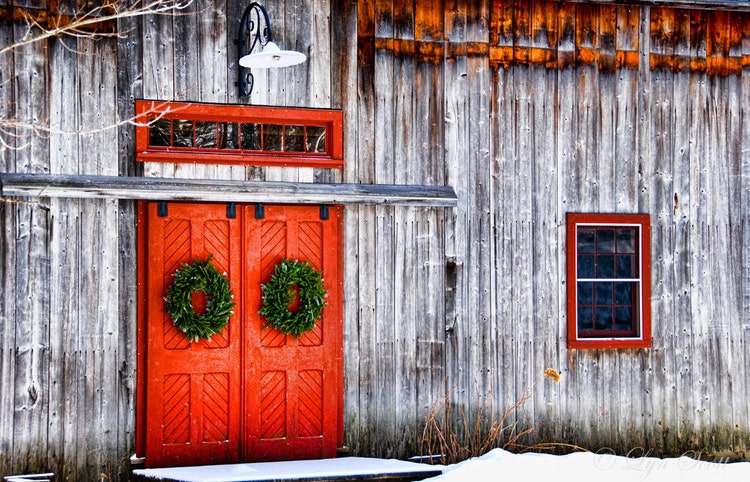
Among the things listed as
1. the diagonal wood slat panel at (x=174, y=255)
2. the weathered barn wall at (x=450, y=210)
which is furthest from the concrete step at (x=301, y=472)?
the diagonal wood slat panel at (x=174, y=255)

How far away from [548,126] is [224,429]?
4.80 metres

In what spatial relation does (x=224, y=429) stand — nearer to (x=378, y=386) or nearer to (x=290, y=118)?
(x=378, y=386)

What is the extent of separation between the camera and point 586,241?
11.7m

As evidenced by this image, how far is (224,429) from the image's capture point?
10180 mm

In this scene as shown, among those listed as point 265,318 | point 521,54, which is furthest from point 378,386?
point 521,54

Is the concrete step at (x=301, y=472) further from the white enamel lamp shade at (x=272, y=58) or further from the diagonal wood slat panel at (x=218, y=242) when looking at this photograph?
the white enamel lamp shade at (x=272, y=58)

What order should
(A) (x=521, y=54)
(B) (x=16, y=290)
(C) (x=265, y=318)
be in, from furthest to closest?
(A) (x=521, y=54) < (C) (x=265, y=318) < (B) (x=16, y=290)

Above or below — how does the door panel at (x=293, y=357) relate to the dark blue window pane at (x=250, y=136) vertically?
below

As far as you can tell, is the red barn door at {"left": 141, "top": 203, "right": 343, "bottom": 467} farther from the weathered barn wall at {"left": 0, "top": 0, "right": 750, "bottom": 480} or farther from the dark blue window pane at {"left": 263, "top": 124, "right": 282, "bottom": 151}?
the dark blue window pane at {"left": 263, "top": 124, "right": 282, "bottom": 151}

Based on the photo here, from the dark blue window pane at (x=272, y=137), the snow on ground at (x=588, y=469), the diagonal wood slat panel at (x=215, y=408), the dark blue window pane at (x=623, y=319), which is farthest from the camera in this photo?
the dark blue window pane at (x=623, y=319)

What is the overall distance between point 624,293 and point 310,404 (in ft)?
12.8

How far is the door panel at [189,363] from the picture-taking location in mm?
9945

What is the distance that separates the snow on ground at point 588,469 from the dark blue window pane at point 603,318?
1.43 meters

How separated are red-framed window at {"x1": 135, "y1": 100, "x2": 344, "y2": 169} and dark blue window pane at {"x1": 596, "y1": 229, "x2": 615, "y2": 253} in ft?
10.5
